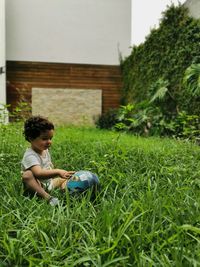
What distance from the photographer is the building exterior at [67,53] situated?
15.9 metres

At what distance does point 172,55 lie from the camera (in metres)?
10.5

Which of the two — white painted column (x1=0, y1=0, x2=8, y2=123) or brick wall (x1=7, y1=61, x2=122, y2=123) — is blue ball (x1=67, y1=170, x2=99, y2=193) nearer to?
white painted column (x1=0, y1=0, x2=8, y2=123)

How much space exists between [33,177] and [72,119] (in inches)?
513

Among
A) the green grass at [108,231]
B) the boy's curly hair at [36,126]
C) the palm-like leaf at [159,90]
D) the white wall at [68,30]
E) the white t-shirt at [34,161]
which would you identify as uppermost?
the white wall at [68,30]

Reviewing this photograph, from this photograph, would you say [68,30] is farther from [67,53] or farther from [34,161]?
[34,161]

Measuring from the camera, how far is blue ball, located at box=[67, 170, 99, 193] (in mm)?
3197

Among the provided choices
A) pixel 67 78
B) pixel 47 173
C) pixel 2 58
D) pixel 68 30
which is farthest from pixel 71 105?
pixel 47 173

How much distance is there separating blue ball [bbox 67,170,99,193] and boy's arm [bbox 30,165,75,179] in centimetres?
5

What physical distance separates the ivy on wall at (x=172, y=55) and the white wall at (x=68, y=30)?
357cm

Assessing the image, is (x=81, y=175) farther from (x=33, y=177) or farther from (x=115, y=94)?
(x=115, y=94)

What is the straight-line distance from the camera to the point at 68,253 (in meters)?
2.02

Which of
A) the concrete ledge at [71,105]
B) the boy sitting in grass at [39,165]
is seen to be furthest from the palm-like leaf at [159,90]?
the boy sitting in grass at [39,165]

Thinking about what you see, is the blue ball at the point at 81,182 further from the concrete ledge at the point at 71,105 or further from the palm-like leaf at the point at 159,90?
the concrete ledge at the point at 71,105

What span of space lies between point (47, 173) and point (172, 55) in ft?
25.9
